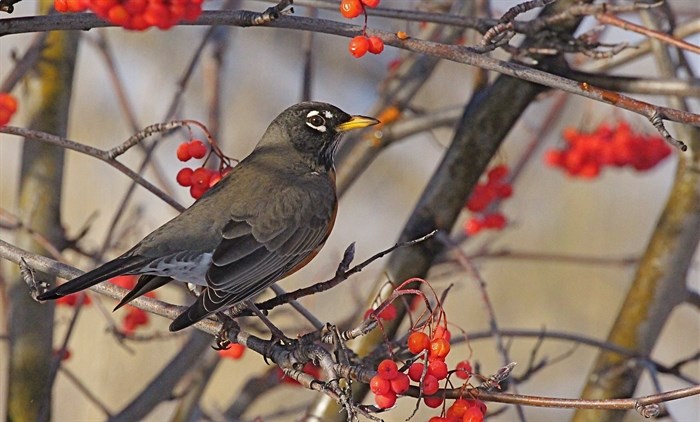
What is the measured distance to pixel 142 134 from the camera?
73.2 inches

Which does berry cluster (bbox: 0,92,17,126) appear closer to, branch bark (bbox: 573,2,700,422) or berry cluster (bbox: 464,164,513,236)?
berry cluster (bbox: 464,164,513,236)

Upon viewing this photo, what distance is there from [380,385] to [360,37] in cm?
63

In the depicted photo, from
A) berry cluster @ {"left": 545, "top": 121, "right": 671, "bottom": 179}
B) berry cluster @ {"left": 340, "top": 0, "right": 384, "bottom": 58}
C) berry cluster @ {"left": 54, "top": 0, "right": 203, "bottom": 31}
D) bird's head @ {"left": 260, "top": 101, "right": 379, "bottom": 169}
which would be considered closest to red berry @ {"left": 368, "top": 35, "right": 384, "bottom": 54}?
berry cluster @ {"left": 340, "top": 0, "right": 384, "bottom": 58}

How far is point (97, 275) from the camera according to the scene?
1811mm

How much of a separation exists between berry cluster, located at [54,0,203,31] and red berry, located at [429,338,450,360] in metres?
0.63

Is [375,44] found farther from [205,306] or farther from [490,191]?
[490,191]

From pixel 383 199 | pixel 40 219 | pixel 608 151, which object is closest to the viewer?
pixel 40 219

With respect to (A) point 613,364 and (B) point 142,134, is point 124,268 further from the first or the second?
(A) point 613,364

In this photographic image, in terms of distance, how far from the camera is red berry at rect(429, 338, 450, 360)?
5.04 ft

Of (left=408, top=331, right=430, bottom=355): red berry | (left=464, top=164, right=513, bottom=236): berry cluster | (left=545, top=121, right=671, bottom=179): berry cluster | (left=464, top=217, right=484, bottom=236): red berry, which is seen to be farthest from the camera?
(left=545, top=121, right=671, bottom=179): berry cluster

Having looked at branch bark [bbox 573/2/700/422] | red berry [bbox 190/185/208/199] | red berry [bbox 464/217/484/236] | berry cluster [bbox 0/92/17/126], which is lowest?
berry cluster [bbox 0/92/17/126]

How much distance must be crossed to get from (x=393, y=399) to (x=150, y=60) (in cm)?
506

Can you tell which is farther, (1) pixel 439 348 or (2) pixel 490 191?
(2) pixel 490 191

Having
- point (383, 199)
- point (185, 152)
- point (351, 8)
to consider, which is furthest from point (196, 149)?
point (383, 199)
